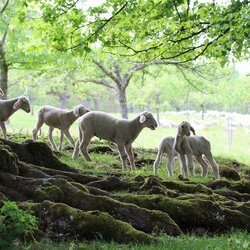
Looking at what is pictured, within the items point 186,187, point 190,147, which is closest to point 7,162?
point 186,187

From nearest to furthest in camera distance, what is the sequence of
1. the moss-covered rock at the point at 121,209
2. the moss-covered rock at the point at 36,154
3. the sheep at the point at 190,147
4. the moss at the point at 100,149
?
the moss-covered rock at the point at 121,209
the moss-covered rock at the point at 36,154
the sheep at the point at 190,147
the moss at the point at 100,149

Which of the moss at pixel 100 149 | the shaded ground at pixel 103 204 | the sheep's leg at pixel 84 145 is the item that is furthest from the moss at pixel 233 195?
the moss at pixel 100 149

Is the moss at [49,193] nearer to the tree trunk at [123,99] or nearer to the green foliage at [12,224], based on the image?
the green foliage at [12,224]

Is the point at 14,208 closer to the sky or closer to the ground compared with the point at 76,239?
closer to the sky

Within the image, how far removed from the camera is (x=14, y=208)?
436cm

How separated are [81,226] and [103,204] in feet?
2.44

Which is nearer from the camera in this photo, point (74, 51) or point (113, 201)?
point (113, 201)

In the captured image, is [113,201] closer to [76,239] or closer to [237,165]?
[76,239]

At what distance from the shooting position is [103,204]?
19.2 ft

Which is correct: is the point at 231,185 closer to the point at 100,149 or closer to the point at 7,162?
the point at 7,162

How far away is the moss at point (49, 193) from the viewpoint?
5.76m

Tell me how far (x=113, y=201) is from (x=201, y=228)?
5.04 ft

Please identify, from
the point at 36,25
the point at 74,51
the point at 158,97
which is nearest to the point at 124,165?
the point at 74,51

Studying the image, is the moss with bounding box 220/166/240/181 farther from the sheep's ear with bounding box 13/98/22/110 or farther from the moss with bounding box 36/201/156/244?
the moss with bounding box 36/201/156/244
